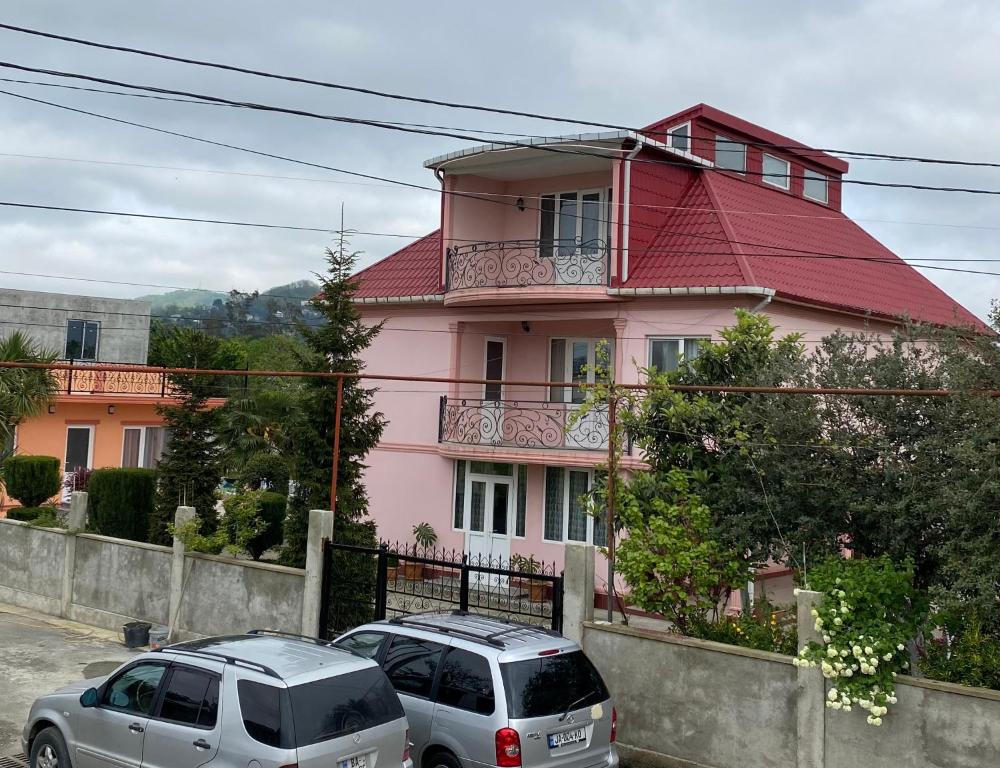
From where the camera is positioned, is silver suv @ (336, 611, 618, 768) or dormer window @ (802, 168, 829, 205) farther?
dormer window @ (802, 168, 829, 205)

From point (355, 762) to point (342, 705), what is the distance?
1.42ft

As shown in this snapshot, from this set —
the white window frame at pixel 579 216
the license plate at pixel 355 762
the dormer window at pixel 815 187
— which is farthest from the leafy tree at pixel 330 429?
the dormer window at pixel 815 187

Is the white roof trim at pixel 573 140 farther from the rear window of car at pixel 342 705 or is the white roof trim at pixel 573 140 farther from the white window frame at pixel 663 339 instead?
the rear window of car at pixel 342 705

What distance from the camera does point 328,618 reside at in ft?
42.1

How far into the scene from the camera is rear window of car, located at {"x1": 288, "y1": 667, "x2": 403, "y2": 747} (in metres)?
7.00

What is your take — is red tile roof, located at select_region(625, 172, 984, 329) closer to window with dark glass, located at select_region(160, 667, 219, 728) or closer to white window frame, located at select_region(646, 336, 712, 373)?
white window frame, located at select_region(646, 336, 712, 373)

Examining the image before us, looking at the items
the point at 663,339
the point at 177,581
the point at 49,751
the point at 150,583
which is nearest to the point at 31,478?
the point at 150,583

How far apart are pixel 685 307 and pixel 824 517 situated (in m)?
8.36

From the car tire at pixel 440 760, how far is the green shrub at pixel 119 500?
12.2 metres

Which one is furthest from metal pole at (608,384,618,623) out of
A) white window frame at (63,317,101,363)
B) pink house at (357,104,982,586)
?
white window frame at (63,317,101,363)

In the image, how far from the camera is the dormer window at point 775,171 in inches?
955

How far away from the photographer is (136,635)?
14547mm

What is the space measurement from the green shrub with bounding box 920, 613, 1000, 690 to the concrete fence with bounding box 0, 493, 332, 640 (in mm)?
7822

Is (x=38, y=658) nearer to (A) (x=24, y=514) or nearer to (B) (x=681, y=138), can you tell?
(A) (x=24, y=514)
